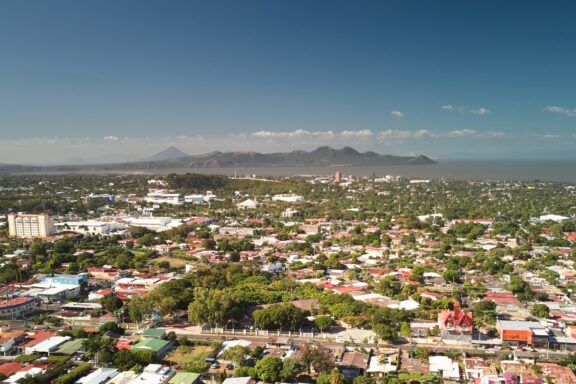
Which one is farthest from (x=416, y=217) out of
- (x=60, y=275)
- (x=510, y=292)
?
(x=60, y=275)

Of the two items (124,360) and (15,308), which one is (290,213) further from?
(124,360)

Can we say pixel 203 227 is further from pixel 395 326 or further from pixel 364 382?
pixel 364 382

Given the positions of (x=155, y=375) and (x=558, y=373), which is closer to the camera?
(x=155, y=375)

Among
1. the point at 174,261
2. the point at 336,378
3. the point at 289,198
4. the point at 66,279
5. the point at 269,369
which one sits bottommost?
the point at 174,261

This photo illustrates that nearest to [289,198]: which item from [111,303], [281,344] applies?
[111,303]

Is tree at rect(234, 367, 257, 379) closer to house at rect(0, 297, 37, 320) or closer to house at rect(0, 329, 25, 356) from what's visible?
house at rect(0, 329, 25, 356)

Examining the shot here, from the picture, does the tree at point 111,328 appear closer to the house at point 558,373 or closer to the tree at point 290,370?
the tree at point 290,370

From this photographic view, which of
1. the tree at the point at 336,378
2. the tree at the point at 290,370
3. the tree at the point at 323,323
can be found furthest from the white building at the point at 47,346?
the tree at the point at 336,378
